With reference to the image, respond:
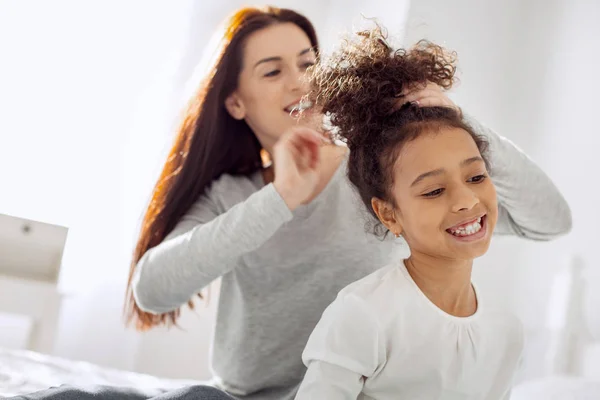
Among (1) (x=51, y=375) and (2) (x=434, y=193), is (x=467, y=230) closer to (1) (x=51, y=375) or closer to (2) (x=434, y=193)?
(2) (x=434, y=193)

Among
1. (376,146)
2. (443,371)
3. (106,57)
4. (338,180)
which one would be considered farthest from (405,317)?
(106,57)

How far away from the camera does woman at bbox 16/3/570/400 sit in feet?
4.29

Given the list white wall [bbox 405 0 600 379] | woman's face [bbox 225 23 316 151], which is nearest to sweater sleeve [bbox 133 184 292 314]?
woman's face [bbox 225 23 316 151]

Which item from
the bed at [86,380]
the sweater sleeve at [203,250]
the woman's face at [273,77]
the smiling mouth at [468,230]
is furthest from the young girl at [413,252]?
the bed at [86,380]

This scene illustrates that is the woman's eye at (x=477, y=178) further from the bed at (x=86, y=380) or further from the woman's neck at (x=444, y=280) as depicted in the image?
the bed at (x=86, y=380)

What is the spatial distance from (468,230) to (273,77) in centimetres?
72

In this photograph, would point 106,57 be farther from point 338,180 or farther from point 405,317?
point 405,317


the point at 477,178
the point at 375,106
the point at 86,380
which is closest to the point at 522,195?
the point at 477,178

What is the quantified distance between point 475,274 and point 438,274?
1.86 meters

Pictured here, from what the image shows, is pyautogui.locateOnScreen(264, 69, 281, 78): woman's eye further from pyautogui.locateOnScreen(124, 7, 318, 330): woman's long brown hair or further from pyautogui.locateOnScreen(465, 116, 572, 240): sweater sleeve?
pyautogui.locateOnScreen(465, 116, 572, 240): sweater sleeve

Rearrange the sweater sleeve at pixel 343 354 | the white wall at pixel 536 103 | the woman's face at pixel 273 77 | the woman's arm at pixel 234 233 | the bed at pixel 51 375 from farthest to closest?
the white wall at pixel 536 103 < the woman's face at pixel 273 77 < the bed at pixel 51 375 < the woman's arm at pixel 234 233 < the sweater sleeve at pixel 343 354

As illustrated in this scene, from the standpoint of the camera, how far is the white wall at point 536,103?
2604 millimetres

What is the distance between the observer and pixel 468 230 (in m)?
1.10

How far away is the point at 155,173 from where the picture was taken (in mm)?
2828
